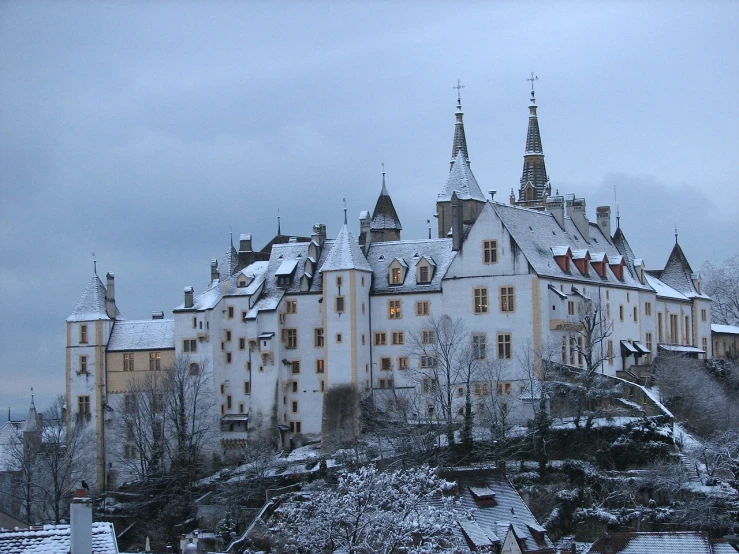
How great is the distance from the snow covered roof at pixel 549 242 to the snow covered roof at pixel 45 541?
49.7 meters

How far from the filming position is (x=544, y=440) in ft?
271

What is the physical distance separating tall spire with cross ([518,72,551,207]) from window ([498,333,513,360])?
35.0 m

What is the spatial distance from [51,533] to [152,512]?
48598 mm

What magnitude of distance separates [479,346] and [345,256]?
34.7 feet

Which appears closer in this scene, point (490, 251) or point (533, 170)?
point (490, 251)

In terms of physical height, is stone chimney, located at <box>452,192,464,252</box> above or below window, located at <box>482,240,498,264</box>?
above

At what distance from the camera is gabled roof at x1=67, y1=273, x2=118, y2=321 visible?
10306 centimetres

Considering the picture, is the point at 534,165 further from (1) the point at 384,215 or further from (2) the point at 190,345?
(2) the point at 190,345

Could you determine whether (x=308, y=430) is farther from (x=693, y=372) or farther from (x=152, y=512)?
(x=693, y=372)

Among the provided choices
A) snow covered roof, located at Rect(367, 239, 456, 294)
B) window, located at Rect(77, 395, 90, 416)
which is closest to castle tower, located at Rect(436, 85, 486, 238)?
snow covered roof, located at Rect(367, 239, 456, 294)

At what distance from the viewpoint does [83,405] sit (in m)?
101

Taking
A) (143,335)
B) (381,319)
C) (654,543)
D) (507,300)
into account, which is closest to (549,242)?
(507,300)

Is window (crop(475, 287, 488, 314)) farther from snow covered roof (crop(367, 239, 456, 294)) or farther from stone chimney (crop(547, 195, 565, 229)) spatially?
stone chimney (crop(547, 195, 565, 229))

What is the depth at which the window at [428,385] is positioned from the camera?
8942cm
